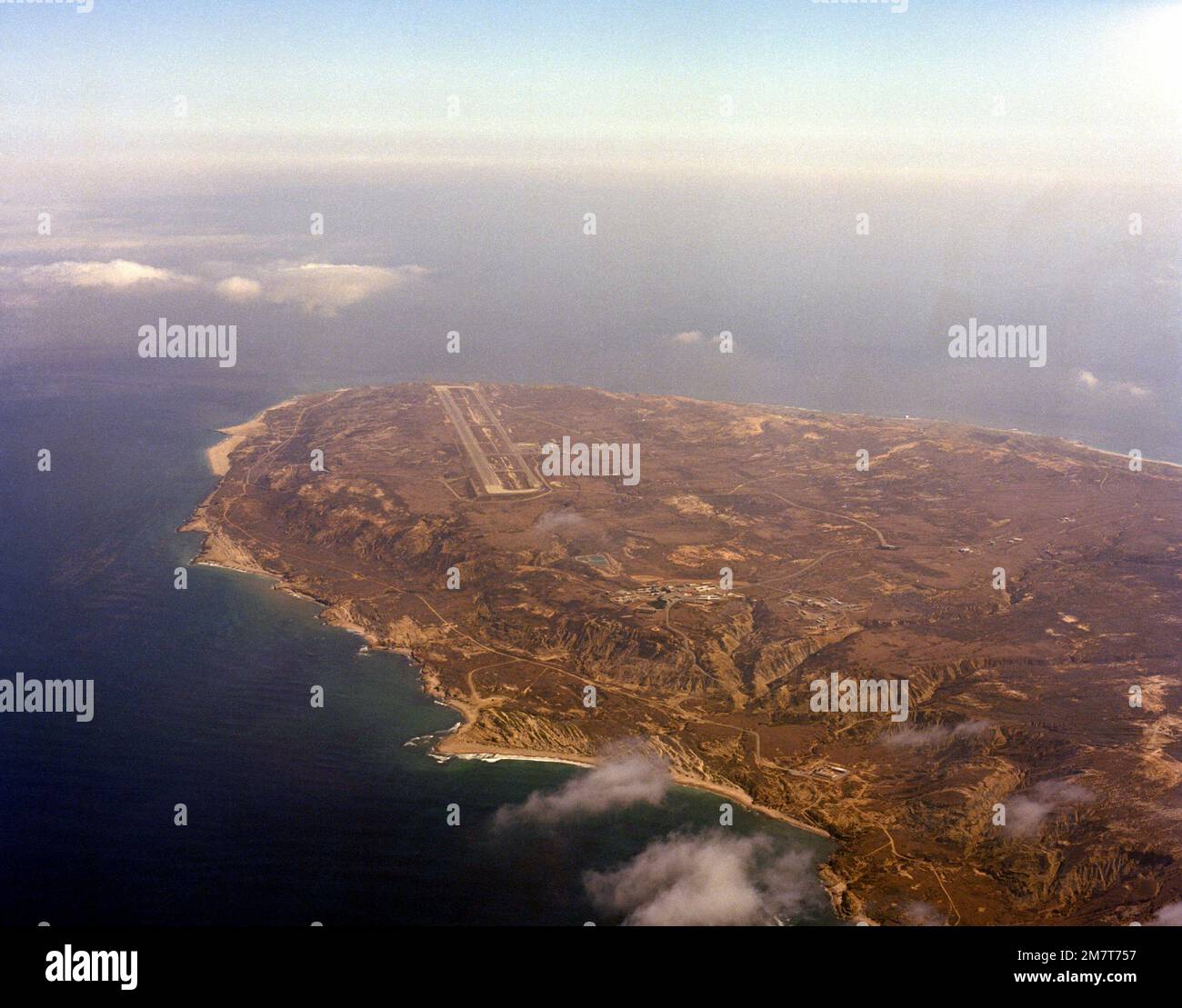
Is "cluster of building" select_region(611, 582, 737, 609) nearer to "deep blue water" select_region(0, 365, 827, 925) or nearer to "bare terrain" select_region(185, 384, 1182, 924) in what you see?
"bare terrain" select_region(185, 384, 1182, 924)

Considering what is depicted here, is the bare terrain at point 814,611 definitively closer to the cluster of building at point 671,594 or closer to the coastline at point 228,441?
the cluster of building at point 671,594

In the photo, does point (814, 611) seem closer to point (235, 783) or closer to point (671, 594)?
point (671, 594)

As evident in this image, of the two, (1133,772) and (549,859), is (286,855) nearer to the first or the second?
(549,859)

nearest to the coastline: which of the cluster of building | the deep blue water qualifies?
the deep blue water

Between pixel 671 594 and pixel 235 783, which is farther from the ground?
pixel 671 594

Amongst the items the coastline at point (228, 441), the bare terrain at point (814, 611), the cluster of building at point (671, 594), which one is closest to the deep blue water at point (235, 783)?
the bare terrain at point (814, 611)

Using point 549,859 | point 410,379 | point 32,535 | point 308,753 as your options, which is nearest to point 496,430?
point 410,379

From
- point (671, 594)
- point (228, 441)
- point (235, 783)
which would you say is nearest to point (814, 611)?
point (671, 594)
